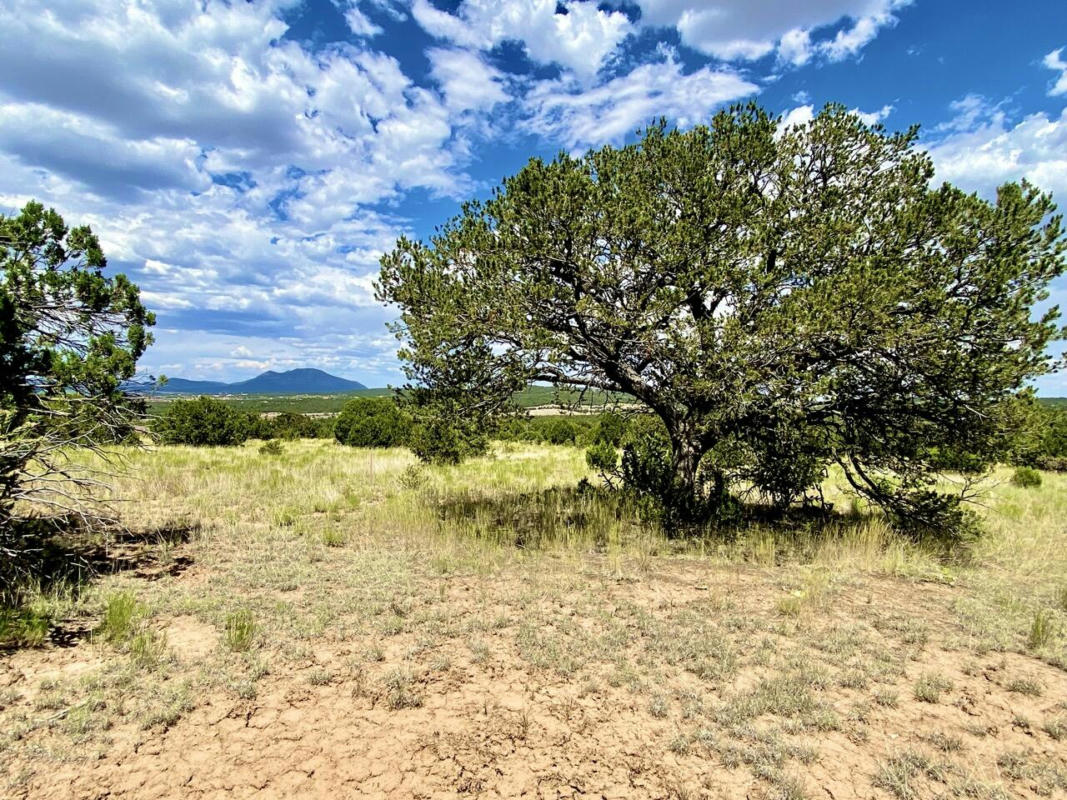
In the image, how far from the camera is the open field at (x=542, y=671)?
350 centimetres

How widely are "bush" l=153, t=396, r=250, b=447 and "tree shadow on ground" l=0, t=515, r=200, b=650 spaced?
17878mm

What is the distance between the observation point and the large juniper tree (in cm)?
736

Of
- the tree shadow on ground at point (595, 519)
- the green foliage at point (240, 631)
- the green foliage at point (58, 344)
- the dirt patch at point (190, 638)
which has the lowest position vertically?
the dirt patch at point (190, 638)

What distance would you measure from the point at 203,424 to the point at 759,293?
26.8m

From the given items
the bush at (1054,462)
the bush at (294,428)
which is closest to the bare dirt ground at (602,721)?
the bush at (294,428)

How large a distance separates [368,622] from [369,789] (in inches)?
102

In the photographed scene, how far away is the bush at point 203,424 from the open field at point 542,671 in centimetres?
1891

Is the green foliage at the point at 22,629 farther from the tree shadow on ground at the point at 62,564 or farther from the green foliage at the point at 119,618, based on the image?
the green foliage at the point at 119,618

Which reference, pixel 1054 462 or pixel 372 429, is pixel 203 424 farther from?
pixel 1054 462

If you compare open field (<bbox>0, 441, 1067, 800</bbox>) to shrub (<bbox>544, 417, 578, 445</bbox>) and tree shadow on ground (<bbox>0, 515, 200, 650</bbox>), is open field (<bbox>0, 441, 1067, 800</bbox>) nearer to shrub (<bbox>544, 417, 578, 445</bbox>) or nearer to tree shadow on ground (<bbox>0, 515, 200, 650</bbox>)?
tree shadow on ground (<bbox>0, 515, 200, 650</bbox>)

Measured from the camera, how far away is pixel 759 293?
7797 millimetres

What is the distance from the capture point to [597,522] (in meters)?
10.7

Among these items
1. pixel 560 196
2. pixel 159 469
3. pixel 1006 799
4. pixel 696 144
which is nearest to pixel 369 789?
pixel 1006 799

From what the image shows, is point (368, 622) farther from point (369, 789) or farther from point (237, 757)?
point (369, 789)
